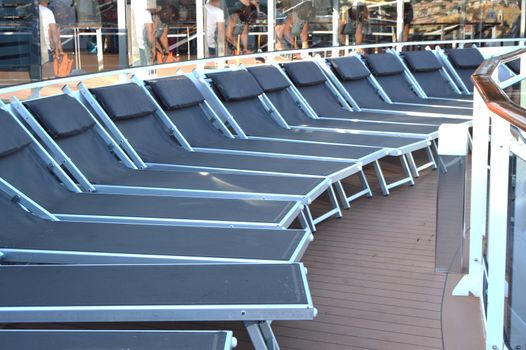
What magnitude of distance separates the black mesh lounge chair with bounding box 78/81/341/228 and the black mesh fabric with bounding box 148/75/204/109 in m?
0.12

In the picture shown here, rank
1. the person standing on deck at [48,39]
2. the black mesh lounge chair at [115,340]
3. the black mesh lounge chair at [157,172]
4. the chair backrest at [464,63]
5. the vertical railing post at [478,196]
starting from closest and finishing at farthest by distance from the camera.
A: 1. the black mesh lounge chair at [115,340]
2. the vertical railing post at [478,196]
3. the black mesh lounge chair at [157,172]
4. the person standing on deck at [48,39]
5. the chair backrest at [464,63]

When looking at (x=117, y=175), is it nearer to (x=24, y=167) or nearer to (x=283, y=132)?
(x=24, y=167)

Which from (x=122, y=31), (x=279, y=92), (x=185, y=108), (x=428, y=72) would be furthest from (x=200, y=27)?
(x=185, y=108)

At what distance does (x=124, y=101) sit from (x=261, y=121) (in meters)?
1.48

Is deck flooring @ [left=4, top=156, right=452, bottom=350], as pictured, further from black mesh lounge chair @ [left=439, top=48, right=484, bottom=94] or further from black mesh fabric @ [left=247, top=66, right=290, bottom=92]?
black mesh lounge chair @ [left=439, top=48, right=484, bottom=94]

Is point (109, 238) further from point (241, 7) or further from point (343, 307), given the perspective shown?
point (241, 7)

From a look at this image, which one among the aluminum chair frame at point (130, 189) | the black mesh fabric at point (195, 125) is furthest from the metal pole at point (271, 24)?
the aluminum chair frame at point (130, 189)

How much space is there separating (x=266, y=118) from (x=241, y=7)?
384cm

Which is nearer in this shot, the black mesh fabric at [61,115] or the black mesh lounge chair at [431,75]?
the black mesh fabric at [61,115]

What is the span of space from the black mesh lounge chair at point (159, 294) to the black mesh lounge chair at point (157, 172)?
1284mm

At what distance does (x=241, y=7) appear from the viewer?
998 cm

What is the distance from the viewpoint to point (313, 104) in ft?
23.5

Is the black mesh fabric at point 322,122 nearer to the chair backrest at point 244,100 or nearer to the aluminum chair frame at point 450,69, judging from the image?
the chair backrest at point 244,100

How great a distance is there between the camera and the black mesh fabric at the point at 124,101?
5.03m
